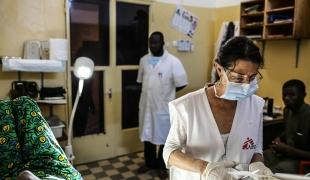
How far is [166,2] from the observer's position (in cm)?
379

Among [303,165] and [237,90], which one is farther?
[303,165]

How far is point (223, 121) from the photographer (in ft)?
4.31

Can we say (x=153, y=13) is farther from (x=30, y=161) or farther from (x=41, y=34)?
(x=30, y=161)

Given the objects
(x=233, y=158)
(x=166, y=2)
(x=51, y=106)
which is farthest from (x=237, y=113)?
(x=166, y=2)

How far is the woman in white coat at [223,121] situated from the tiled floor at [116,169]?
1897 mm

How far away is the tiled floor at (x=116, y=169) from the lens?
3.11 m

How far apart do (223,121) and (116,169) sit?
7.45 feet

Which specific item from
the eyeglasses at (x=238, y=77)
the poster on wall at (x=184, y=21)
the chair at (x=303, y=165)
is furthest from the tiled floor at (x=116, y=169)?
the eyeglasses at (x=238, y=77)

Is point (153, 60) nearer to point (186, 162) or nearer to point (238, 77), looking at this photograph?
point (238, 77)

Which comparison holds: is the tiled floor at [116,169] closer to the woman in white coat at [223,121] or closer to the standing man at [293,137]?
the standing man at [293,137]

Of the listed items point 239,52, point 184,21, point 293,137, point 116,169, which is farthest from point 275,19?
point 116,169

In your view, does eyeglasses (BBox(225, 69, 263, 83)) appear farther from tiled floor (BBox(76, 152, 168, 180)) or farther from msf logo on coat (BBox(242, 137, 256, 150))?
tiled floor (BBox(76, 152, 168, 180))

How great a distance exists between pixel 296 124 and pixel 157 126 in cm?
142

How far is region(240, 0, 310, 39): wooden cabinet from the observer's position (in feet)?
9.46
